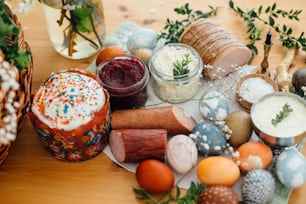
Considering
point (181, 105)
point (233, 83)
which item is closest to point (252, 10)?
point (233, 83)

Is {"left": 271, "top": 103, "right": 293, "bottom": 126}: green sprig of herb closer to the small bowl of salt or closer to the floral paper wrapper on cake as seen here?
the small bowl of salt

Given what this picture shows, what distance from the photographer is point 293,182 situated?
3.69 feet

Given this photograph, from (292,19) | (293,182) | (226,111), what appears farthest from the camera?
(292,19)

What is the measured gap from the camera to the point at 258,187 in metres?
1.10

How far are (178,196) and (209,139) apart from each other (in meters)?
0.14

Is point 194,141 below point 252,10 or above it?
below

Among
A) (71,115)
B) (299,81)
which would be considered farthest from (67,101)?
(299,81)

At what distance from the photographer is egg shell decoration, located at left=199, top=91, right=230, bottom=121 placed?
1.23 metres

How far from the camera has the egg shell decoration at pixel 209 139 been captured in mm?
1183

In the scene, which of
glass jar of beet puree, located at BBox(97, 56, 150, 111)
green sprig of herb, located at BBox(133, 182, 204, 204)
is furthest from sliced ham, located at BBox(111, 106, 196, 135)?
green sprig of herb, located at BBox(133, 182, 204, 204)

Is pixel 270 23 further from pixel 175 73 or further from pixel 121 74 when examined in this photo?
pixel 121 74

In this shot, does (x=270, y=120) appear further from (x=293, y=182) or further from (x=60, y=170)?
(x=60, y=170)

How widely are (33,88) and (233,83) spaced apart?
0.47 meters

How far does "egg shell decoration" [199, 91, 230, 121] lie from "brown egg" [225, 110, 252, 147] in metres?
0.03
